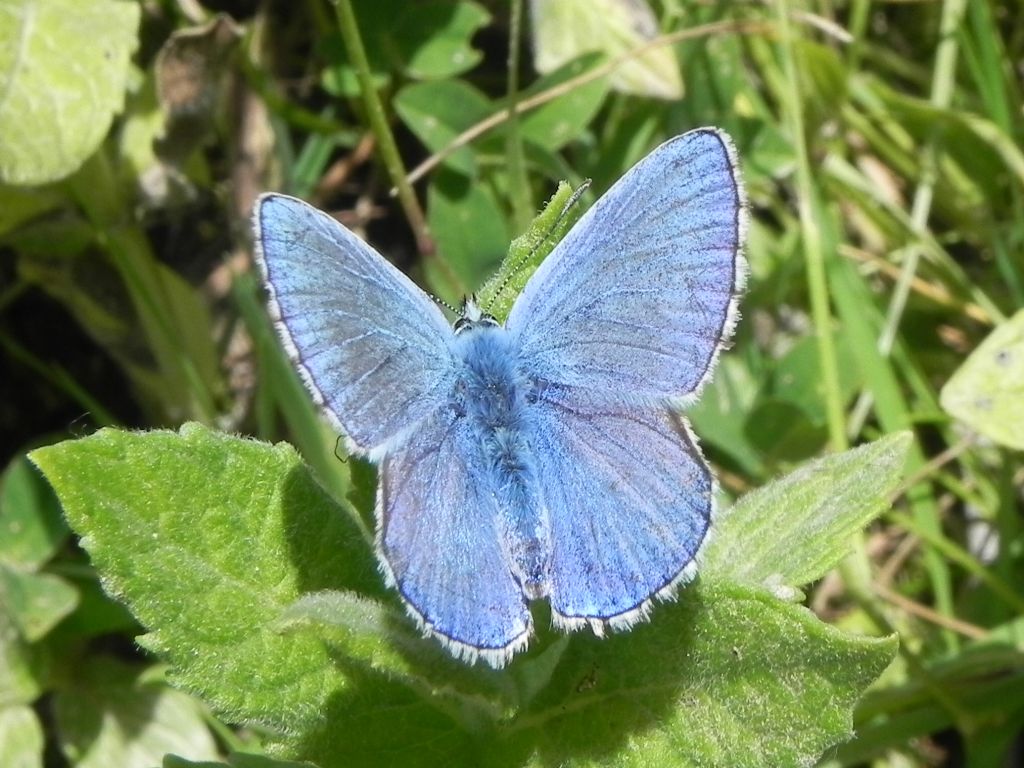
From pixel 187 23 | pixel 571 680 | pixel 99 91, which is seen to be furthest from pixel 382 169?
pixel 571 680

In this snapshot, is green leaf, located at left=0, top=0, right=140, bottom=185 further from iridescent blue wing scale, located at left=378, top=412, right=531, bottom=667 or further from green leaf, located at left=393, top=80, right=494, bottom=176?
iridescent blue wing scale, located at left=378, top=412, right=531, bottom=667

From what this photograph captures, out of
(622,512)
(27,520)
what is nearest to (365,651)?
(622,512)

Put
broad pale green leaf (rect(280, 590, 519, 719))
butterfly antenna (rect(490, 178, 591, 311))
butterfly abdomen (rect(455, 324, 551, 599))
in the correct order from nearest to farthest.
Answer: broad pale green leaf (rect(280, 590, 519, 719)) < butterfly abdomen (rect(455, 324, 551, 599)) < butterfly antenna (rect(490, 178, 591, 311))

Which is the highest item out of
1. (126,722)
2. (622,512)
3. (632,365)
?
(632,365)

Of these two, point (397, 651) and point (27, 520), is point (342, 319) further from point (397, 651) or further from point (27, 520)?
point (27, 520)

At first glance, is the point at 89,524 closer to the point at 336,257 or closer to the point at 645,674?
the point at 336,257

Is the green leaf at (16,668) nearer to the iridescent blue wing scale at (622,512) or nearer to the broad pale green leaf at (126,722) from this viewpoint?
the broad pale green leaf at (126,722)

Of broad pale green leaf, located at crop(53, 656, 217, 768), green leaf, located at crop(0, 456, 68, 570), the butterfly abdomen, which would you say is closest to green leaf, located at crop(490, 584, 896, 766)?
the butterfly abdomen
